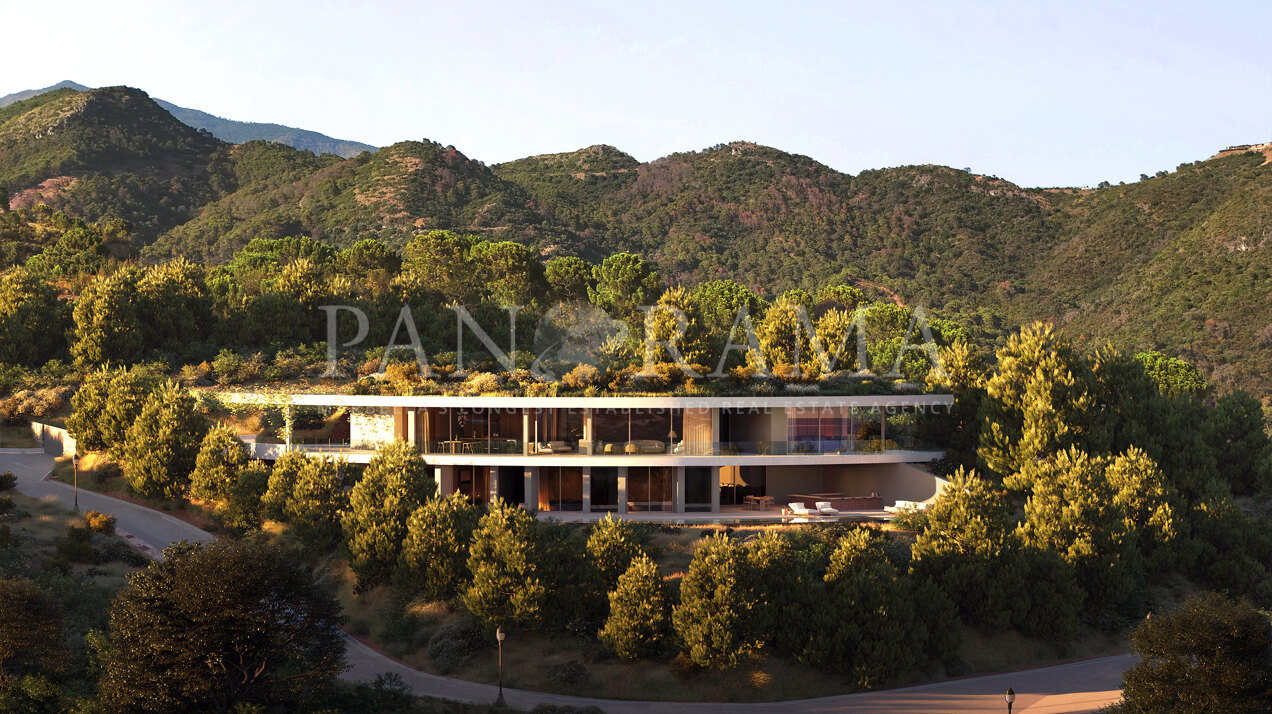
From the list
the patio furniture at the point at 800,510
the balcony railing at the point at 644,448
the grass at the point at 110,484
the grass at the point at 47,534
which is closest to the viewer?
the grass at the point at 47,534

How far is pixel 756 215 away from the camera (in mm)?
140750

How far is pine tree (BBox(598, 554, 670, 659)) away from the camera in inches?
1351

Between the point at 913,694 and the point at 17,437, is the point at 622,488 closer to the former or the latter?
the point at 913,694

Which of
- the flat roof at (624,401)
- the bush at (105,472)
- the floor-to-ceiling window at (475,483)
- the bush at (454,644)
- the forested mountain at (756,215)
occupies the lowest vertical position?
the bush at (454,644)

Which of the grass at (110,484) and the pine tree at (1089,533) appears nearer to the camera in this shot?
the pine tree at (1089,533)

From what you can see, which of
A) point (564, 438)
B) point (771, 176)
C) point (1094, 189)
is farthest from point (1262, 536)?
point (771, 176)

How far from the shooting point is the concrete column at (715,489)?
4506 cm

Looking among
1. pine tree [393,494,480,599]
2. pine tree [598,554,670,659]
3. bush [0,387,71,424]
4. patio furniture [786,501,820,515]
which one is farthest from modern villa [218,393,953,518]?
bush [0,387,71,424]

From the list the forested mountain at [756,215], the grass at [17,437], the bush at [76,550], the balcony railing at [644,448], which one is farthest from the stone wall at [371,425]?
the forested mountain at [756,215]

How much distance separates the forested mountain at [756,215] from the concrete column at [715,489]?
2289 inches

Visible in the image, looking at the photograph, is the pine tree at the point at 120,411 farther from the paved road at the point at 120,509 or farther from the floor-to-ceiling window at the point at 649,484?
the floor-to-ceiling window at the point at 649,484

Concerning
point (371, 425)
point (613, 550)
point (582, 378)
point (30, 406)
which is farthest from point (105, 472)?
point (613, 550)

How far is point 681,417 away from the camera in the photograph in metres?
46.2

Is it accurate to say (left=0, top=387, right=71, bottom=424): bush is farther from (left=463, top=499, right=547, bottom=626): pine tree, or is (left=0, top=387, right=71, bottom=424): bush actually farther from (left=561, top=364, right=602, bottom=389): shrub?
(left=463, top=499, right=547, bottom=626): pine tree
